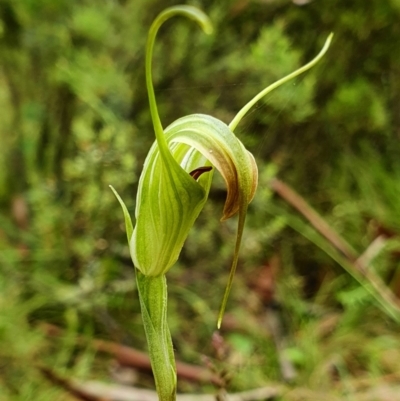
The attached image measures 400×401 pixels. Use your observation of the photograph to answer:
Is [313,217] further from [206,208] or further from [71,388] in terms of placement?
[71,388]

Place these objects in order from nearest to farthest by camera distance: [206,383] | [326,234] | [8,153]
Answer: [206,383]
[326,234]
[8,153]

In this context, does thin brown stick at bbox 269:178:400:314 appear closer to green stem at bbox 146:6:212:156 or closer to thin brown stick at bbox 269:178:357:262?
thin brown stick at bbox 269:178:357:262

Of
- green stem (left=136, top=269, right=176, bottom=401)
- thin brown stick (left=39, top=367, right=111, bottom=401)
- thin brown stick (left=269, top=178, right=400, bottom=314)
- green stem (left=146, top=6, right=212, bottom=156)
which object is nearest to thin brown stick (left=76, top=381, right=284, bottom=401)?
thin brown stick (left=39, top=367, right=111, bottom=401)

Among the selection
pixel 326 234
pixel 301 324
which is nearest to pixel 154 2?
pixel 326 234

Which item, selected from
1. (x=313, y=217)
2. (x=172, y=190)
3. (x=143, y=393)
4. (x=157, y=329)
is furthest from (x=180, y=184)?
(x=313, y=217)

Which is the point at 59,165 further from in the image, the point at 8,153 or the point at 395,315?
the point at 395,315
